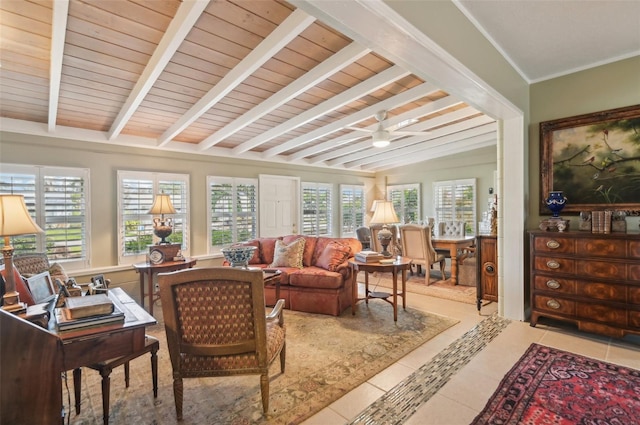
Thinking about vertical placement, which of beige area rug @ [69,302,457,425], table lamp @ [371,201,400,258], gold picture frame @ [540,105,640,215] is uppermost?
gold picture frame @ [540,105,640,215]

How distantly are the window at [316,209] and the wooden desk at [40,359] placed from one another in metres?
5.46

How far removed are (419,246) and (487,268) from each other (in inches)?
59.2

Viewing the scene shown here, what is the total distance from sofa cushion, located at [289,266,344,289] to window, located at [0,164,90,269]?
295cm

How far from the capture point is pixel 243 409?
79.1 inches

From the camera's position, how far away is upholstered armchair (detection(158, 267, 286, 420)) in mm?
1832

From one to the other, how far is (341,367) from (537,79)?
3.85 metres

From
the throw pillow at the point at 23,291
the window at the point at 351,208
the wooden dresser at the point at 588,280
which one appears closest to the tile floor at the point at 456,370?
the wooden dresser at the point at 588,280

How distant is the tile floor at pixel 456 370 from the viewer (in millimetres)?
1952

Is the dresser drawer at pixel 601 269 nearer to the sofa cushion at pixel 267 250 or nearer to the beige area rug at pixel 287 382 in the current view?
the beige area rug at pixel 287 382

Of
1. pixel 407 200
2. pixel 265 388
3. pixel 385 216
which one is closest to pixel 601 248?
pixel 385 216

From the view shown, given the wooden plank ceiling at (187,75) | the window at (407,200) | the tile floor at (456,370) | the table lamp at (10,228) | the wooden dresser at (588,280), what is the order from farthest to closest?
the window at (407,200)
the wooden dresser at (588,280)
the wooden plank ceiling at (187,75)
the tile floor at (456,370)
the table lamp at (10,228)

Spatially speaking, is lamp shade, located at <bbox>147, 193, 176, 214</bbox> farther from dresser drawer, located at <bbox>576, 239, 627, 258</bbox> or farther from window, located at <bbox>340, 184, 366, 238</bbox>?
dresser drawer, located at <bbox>576, 239, 627, 258</bbox>

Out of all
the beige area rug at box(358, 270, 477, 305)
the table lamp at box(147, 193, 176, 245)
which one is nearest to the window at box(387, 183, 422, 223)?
the beige area rug at box(358, 270, 477, 305)

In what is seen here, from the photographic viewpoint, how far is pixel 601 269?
2.87 metres
